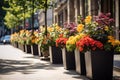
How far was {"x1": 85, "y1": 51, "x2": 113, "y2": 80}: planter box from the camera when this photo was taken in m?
12.3

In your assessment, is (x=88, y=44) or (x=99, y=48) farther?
(x=88, y=44)

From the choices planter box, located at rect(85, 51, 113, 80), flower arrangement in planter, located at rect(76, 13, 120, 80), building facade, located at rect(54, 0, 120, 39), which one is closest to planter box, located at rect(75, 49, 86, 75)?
flower arrangement in planter, located at rect(76, 13, 120, 80)

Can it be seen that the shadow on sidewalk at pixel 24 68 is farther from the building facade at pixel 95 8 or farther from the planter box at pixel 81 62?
the building facade at pixel 95 8

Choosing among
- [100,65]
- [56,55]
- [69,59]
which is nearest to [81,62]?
[100,65]

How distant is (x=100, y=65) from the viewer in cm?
1229

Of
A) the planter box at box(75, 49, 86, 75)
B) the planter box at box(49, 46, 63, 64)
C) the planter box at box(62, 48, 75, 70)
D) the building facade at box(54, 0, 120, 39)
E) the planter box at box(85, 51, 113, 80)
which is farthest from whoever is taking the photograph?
the building facade at box(54, 0, 120, 39)

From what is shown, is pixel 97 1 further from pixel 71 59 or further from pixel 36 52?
pixel 71 59

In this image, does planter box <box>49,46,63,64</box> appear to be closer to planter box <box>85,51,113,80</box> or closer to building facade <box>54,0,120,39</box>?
building facade <box>54,0,120,39</box>

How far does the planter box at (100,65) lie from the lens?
1228 cm

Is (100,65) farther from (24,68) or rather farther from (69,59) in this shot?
(24,68)

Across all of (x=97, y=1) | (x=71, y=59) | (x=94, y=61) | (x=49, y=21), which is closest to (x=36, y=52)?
(x=97, y=1)

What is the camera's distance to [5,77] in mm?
13859

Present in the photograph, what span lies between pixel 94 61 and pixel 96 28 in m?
1.21

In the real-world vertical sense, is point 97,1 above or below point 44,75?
above
